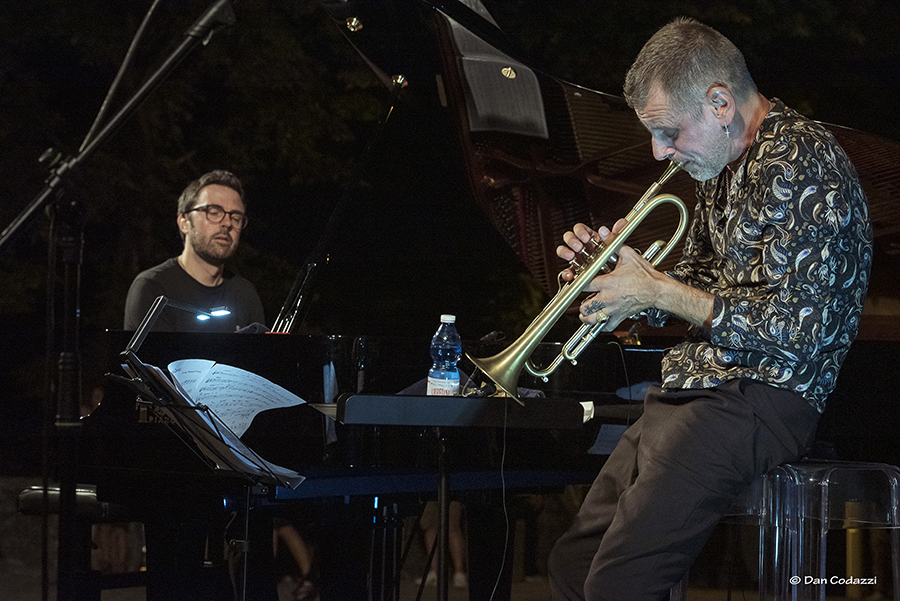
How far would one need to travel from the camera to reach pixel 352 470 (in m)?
3.21

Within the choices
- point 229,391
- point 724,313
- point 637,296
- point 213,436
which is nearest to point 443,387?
point 229,391

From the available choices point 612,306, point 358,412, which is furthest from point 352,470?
point 612,306

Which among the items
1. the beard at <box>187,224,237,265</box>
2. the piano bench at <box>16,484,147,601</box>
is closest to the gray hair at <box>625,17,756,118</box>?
the piano bench at <box>16,484,147,601</box>

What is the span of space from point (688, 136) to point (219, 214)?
3125 millimetres

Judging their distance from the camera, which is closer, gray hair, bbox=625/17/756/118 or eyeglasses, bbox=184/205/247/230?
gray hair, bbox=625/17/756/118

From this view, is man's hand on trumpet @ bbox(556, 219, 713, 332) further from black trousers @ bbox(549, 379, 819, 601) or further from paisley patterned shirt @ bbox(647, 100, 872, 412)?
black trousers @ bbox(549, 379, 819, 601)

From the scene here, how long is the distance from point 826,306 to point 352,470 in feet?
5.62

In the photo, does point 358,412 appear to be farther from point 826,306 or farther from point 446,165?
point 446,165

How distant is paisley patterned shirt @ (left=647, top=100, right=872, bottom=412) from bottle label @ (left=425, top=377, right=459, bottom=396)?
77cm

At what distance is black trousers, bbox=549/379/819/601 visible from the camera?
6.88 feet

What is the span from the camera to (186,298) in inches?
187

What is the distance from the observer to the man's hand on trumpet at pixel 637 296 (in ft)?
7.15

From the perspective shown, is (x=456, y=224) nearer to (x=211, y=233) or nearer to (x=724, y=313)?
Result: (x=211, y=233)

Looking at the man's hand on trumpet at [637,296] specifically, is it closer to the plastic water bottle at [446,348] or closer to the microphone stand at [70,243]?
the plastic water bottle at [446,348]
